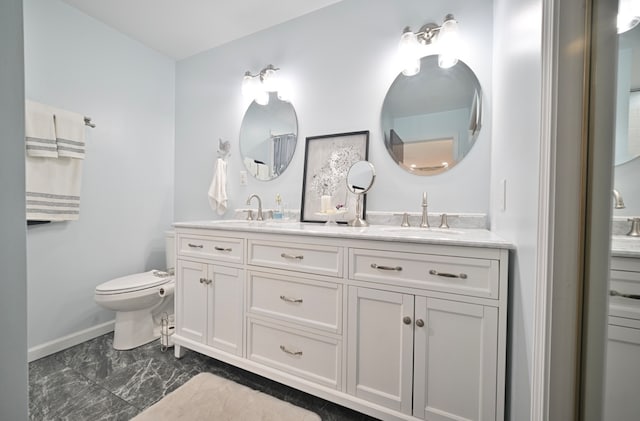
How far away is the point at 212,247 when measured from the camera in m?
1.65

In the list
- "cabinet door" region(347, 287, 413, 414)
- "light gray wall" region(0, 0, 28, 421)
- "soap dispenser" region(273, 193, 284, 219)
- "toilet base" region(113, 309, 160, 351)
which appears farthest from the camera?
"soap dispenser" region(273, 193, 284, 219)

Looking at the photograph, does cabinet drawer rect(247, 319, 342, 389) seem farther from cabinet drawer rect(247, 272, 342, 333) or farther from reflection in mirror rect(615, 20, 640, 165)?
reflection in mirror rect(615, 20, 640, 165)

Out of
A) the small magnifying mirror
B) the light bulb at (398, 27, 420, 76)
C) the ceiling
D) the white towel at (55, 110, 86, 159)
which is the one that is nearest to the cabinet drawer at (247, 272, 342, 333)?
the small magnifying mirror

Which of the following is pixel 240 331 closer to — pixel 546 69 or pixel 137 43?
pixel 546 69

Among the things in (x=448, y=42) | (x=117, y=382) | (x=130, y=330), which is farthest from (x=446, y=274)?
(x=130, y=330)

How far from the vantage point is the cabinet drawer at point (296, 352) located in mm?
1278

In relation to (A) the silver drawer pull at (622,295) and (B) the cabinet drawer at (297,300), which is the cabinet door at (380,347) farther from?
(A) the silver drawer pull at (622,295)

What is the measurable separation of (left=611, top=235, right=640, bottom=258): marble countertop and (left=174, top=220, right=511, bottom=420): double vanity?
43 cm

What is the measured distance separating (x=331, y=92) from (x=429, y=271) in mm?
1431

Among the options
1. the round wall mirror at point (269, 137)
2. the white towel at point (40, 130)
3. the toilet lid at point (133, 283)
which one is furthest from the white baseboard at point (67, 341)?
the round wall mirror at point (269, 137)

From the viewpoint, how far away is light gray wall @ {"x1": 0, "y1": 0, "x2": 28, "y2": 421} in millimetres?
441

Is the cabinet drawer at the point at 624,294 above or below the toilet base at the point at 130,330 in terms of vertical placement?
above

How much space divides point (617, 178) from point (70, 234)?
283cm

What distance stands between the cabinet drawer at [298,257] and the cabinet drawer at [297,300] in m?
0.06
